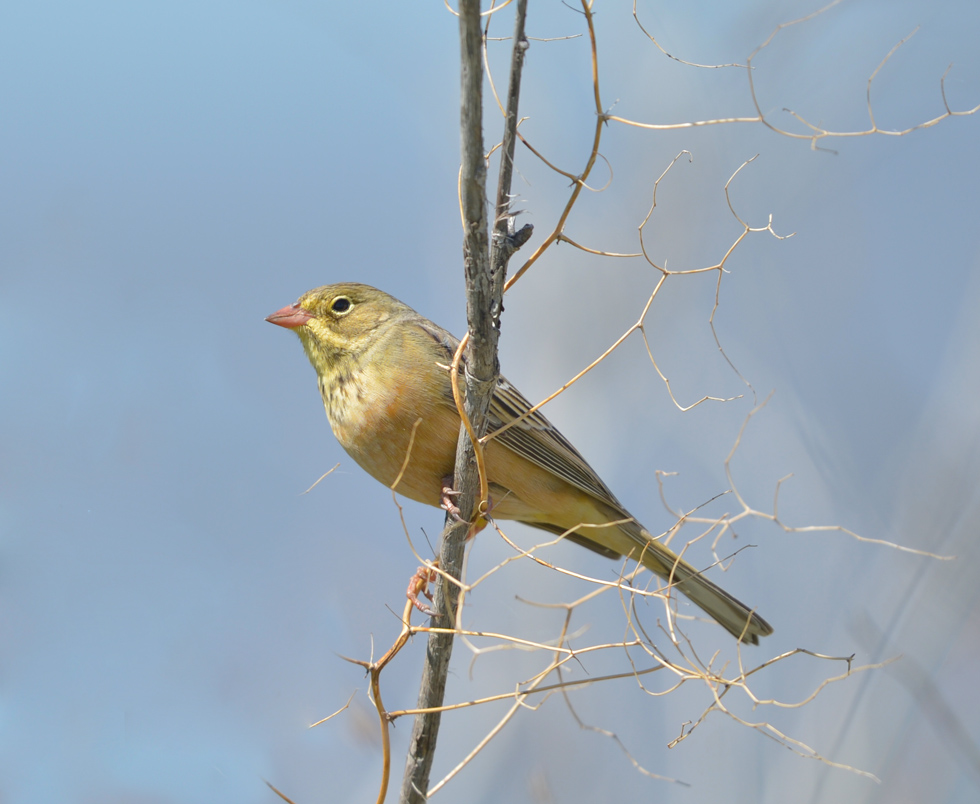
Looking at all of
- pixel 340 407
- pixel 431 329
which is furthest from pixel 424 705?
pixel 431 329

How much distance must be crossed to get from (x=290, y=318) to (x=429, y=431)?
49.4 inches

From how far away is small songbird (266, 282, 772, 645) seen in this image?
12.2 feet

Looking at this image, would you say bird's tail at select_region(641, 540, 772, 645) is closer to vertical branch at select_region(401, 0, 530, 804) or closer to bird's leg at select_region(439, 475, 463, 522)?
bird's leg at select_region(439, 475, 463, 522)

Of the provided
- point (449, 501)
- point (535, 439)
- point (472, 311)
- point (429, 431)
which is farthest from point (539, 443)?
point (472, 311)

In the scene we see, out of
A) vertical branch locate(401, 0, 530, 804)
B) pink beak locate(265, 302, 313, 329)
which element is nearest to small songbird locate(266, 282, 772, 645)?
pink beak locate(265, 302, 313, 329)

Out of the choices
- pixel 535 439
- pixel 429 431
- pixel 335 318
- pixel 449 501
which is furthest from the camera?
pixel 335 318

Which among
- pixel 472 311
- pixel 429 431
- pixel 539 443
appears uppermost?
pixel 539 443

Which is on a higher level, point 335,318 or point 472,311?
point 335,318

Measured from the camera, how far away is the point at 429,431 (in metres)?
3.67

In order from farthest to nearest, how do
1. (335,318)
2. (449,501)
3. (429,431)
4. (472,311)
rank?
(335,318)
(429,431)
(449,501)
(472,311)

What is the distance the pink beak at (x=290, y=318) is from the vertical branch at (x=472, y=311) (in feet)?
6.08

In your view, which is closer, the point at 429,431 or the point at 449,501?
the point at 449,501

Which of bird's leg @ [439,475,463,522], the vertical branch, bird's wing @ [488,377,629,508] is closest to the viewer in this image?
the vertical branch

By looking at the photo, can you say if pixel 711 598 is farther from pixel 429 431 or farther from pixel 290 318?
pixel 290 318
